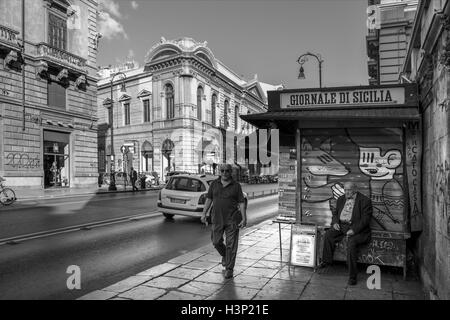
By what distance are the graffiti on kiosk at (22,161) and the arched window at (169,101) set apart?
20184 mm

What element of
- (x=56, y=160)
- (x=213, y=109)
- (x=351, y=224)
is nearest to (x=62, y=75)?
(x=56, y=160)

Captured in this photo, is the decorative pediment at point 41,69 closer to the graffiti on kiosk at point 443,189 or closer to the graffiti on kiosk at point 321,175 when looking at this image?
the graffiti on kiosk at point 321,175

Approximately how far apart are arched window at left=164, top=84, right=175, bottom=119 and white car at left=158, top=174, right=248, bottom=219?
32837mm

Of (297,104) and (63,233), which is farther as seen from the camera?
(63,233)

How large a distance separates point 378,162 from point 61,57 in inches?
1078

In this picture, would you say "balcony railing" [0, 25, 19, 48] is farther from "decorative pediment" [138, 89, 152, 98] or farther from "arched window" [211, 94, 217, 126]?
"arched window" [211, 94, 217, 126]

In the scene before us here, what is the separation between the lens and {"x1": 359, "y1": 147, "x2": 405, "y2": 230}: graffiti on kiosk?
6.29 m

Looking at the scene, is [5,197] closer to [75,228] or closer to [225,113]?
[75,228]

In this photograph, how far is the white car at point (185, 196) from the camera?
1213cm

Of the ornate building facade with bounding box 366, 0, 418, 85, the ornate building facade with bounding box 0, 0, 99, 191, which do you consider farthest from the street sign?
the ornate building facade with bounding box 0, 0, 99, 191
